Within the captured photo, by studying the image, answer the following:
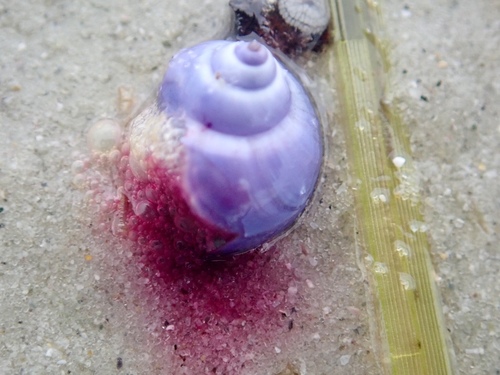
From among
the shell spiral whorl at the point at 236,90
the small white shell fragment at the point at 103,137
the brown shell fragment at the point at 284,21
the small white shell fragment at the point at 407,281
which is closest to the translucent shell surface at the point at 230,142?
the shell spiral whorl at the point at 236,90

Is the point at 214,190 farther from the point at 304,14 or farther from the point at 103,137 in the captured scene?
the point at 304,14

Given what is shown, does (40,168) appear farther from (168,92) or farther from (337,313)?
(337,313)

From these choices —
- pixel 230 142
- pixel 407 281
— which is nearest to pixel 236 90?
pixel 230 142

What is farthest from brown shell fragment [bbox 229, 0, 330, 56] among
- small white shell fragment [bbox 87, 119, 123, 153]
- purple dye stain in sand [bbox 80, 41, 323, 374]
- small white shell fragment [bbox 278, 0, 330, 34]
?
small white shell fragment [bbox 87, 119, 123, 153]

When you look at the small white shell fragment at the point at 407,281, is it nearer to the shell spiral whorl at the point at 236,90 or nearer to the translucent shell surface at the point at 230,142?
the translucent shell surface at the point at 230,142

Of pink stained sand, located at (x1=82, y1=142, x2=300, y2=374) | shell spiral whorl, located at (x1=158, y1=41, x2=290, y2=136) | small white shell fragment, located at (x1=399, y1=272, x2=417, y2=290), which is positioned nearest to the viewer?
shell spiral whorl, located at (x1=158, y1=41, x2=290, y2=136)

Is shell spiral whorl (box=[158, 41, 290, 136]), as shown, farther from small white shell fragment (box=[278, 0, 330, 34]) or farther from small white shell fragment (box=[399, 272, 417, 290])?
small white shell fragment (box=[399, 272, 417, 290])

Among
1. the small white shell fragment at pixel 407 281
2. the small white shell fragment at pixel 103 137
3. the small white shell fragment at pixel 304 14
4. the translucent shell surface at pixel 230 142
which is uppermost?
the small white shell fragment at pixel 304 14
